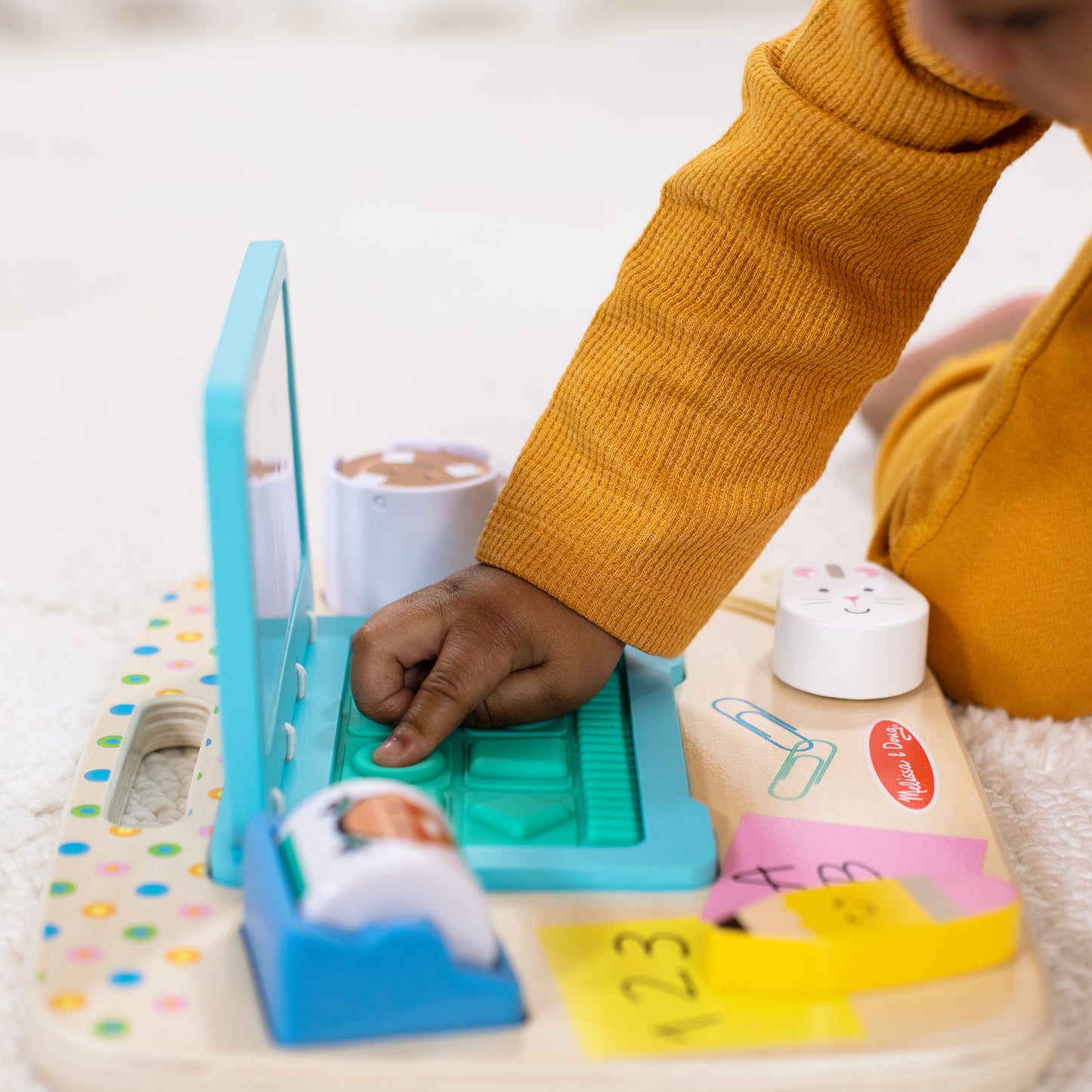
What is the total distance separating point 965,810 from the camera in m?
0.49

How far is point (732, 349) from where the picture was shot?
539 millimetres

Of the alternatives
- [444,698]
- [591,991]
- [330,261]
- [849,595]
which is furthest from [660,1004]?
[330,261]

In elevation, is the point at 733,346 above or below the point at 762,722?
above

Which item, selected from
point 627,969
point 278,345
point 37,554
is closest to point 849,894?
point 627,969

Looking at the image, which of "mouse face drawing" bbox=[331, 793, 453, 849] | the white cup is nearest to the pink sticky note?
"mouse face drawing" bbox=[331, 793, 453, 849]

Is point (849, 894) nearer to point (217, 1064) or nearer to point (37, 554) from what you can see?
point (217, 1064)

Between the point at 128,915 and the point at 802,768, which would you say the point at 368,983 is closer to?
the point at 128,915

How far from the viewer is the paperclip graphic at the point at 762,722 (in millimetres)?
538

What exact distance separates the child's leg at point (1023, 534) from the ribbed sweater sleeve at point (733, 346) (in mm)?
74

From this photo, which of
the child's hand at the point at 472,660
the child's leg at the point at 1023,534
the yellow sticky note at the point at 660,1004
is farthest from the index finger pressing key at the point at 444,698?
the child's leg at the point at 1023,534

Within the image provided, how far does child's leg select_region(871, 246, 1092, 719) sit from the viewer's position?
589mm

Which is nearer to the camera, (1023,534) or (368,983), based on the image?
(368,983)

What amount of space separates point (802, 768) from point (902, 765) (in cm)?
4

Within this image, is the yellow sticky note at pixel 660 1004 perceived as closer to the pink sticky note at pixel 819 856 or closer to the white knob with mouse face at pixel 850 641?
the pink sticky note at pixel 819 856
